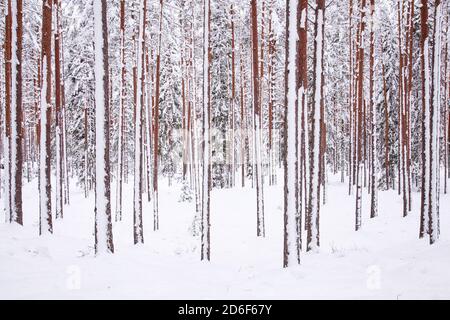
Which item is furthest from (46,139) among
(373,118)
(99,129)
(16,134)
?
(373,118)

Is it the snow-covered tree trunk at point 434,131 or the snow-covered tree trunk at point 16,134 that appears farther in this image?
the snow-covered tree trunk at point 16,134

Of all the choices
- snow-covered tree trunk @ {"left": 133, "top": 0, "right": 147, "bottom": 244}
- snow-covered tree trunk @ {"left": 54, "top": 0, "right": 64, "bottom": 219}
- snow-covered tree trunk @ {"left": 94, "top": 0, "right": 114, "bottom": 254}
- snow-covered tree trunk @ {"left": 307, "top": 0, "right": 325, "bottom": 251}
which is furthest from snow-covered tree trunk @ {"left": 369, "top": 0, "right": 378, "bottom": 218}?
snow-covered tree trunk @ {"left": 54, "top": 0, "right": 64, "bottom": 219}

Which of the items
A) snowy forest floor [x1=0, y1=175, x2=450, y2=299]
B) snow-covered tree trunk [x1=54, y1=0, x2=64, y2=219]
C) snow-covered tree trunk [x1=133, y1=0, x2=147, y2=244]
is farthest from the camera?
snow-covered tree trunk [x1=54, y1=0, x2=64, y2=219]

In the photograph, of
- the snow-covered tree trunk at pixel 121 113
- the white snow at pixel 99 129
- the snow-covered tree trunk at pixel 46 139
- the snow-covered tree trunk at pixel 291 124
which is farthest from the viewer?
the snow-covered tree trunk at pixel 121 113

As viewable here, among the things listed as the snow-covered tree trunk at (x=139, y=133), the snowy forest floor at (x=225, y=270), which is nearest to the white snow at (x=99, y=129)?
the snowy forest floor at (x=225, y=270)

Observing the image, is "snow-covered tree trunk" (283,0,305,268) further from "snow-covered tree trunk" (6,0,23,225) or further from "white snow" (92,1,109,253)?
"snow-covered tree trunk" (6,0,23,225)

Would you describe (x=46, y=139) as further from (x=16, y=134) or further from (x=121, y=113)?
(x=121, y=113)

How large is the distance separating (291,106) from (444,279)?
440 centimetres

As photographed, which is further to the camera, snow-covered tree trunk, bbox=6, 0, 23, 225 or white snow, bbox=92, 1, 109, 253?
snow-covered tree trunk, bbox=6, 0, 23, 225

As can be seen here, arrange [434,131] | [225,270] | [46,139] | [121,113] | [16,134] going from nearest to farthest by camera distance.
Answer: [225,270] < [434,131] < [16,134] < [46,139] < [121,113]

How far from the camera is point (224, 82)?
25969mm

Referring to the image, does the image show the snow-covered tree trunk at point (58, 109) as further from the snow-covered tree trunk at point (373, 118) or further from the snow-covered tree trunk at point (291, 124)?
the snow-covered tree trunk at point (373, 118)

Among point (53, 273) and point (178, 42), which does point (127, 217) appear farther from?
point (53, 273)

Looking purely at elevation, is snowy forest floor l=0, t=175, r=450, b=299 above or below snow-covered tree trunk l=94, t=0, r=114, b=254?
below
